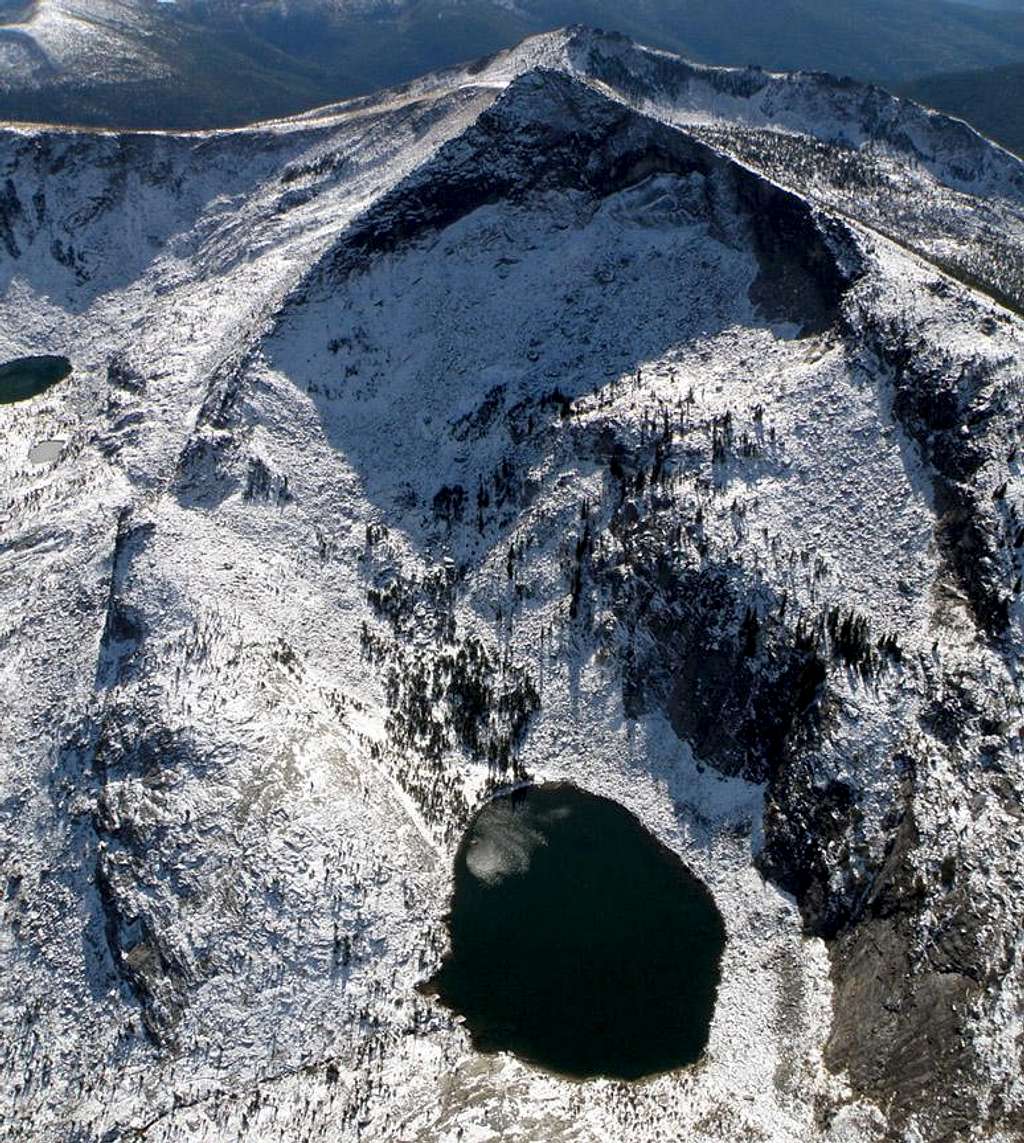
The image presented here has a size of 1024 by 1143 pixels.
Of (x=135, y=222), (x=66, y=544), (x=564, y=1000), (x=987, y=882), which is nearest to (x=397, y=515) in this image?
(x=66, y=544)

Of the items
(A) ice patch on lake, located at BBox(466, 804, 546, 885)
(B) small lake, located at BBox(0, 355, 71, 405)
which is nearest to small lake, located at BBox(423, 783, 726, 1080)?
(A) ice patch on lake, located at BBox(466, 804, 546, 885)

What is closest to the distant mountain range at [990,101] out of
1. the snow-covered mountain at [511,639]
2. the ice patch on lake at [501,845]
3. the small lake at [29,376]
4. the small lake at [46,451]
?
the snow-covered mountain at [511,639]

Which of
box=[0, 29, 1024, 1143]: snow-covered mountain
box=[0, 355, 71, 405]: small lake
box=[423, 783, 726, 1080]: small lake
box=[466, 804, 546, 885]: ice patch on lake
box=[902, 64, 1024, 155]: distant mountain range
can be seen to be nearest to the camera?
box=[0, 29, 1024, 1143]: snow-covered mountain

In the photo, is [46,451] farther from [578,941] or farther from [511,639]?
[578,941]

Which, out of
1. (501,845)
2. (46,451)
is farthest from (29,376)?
(501,845)

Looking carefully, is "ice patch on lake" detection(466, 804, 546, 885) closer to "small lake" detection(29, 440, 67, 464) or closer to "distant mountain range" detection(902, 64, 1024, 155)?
"small lake" detection(29, 440, 67, 464)

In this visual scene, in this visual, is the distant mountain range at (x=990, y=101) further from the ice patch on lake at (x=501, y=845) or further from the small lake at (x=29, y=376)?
the ice patch on lake at (x=501, y=845)
